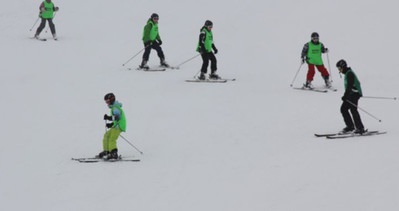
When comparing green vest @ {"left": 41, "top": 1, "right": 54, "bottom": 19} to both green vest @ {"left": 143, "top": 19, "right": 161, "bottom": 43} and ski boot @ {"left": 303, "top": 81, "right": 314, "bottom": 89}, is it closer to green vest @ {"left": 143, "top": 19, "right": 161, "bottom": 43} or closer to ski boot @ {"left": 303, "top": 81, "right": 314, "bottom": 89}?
green vest @ {"left": 143, "top": 19, "right": 161, "bottom": 43}

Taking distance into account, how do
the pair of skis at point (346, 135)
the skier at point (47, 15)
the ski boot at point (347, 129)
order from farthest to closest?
the skier at point (47, 15)
the ski boot at point (347, 129)
the pair of skis at point (346, 135)

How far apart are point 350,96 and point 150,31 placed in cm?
870

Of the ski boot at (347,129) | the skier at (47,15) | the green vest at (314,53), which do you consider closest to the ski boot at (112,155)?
the ski boot at (347,129)

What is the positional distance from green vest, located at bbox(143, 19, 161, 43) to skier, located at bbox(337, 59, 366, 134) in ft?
27.7

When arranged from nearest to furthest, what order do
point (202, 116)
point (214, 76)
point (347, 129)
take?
point (347, 129) → point (202, 116) → point (214, 76)

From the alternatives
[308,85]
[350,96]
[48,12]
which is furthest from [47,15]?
[350,96]

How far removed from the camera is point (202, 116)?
13422mm

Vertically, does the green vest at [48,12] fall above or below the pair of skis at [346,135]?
above

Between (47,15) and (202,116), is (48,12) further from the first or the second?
(202,116)

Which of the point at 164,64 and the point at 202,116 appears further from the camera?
the point at 164,64

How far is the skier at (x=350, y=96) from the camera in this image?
1121 centimetres

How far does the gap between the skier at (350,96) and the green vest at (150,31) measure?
844cm

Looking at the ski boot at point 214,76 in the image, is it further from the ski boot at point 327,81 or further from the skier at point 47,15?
the skier at point 47,15

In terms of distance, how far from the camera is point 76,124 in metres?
12.9
